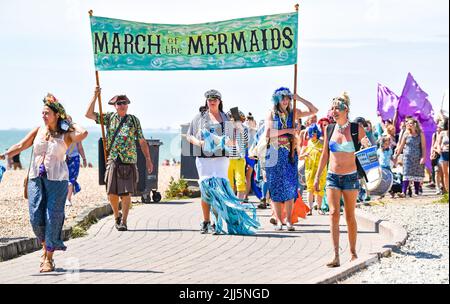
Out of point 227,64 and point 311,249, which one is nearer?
point 311,249

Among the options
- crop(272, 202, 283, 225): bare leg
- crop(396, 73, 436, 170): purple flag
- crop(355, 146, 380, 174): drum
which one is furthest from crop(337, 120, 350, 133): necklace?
crop(396, 73, 436, 170): purple flag

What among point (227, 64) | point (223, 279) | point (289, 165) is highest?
point (227, 64)

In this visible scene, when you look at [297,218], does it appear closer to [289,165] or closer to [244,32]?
[289,165]

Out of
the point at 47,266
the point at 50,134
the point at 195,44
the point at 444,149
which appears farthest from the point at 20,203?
the point at 47,266

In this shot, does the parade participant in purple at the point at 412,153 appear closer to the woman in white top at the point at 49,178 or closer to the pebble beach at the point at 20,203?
the pebble beach at the point at 20,203

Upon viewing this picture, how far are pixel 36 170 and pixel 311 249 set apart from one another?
3.29m

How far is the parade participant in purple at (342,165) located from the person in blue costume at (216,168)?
9.04 feet

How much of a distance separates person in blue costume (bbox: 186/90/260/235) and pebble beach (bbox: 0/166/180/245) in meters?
2.06

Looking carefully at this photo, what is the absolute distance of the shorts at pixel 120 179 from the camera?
1392 centimetres

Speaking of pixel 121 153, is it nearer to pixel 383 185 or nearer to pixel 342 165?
pixel 342 165

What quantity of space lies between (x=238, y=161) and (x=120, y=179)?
3.86 metres
